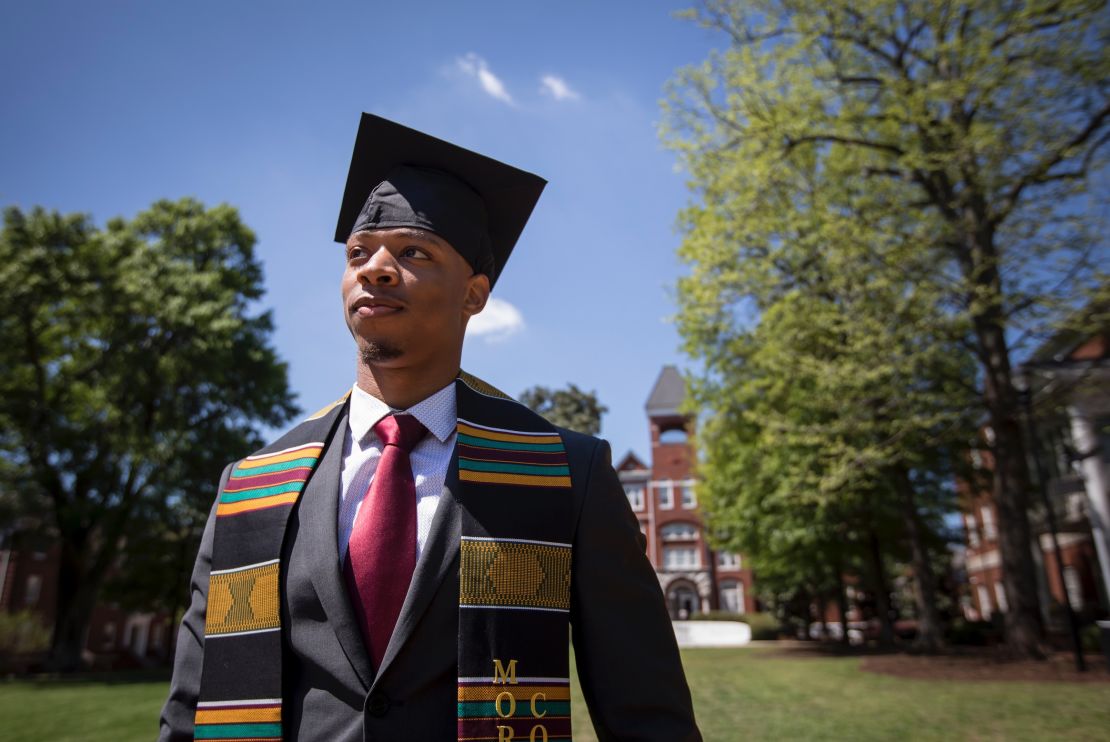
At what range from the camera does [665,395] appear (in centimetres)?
5559

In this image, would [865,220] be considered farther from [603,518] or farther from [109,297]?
[109,297]

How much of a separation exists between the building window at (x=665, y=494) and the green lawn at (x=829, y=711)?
37.7m

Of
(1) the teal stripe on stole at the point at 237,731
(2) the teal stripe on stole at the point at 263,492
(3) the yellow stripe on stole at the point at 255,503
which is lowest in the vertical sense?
(1) the teal stripe on stole at the point at 237,731

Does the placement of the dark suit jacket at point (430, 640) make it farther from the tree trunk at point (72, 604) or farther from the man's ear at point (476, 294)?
the tree trunk at point (72, 604)

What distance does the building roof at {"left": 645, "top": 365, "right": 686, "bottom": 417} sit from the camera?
54.5m

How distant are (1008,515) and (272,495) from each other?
16.9 meters

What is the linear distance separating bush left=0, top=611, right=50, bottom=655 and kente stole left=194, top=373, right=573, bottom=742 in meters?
31.2

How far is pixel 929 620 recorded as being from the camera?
20234mm

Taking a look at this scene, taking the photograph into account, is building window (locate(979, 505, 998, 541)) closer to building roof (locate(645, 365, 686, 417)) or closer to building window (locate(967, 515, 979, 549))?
building window (locate(967, 515, 979, 549))

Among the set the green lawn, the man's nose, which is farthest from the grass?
the man's nose

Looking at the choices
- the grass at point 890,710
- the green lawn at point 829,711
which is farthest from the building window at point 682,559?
the grass at point 890,710

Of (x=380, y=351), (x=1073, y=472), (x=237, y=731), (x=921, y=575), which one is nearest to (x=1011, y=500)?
(x=921, y=575)

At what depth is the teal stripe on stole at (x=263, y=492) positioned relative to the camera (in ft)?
6.63

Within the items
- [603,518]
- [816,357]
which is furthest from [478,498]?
[816,357]
